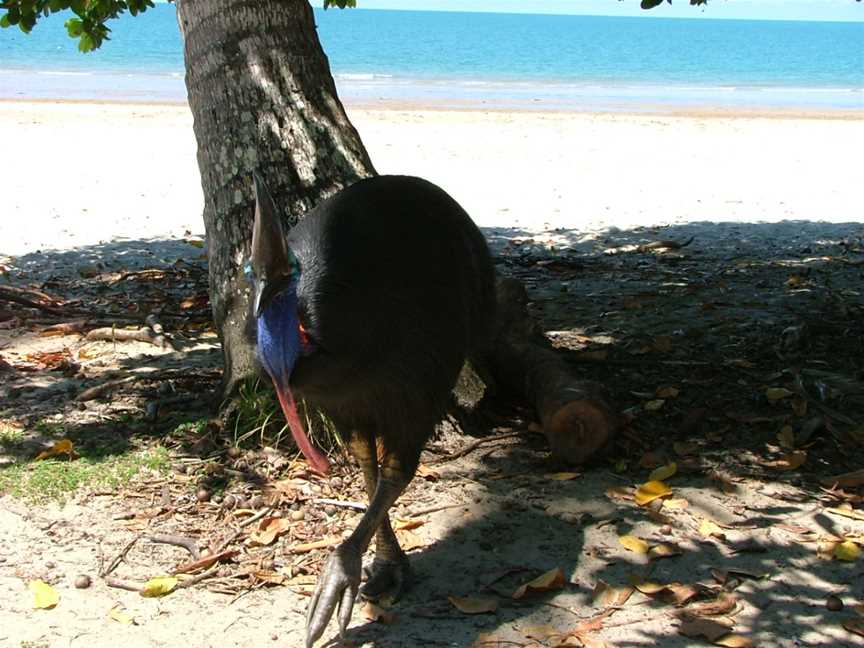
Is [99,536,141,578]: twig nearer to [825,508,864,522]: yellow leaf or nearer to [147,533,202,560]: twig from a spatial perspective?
[147,533,202,560]: twig

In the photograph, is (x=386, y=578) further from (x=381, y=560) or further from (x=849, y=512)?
(x=849, y=512)

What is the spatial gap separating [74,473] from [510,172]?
399 inches

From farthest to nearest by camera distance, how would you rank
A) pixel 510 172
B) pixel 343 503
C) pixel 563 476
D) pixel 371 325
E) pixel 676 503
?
pixel 510 172 < pixel 563 476 < pixel 343 503 < pixel 676 503 < pixel 371 325

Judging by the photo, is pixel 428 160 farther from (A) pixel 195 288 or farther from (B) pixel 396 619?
(B) pixel 396 619

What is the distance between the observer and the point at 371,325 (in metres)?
3.18

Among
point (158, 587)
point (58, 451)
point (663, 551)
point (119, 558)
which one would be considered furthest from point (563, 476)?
point (58, 451)

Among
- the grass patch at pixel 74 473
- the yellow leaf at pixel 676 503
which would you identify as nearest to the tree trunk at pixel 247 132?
the grass patch at pixel 74 473

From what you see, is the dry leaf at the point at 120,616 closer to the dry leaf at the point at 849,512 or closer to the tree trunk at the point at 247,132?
the tree trunk at the point at 247,132

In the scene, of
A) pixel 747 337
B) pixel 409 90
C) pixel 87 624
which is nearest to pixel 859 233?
pixel 747 337

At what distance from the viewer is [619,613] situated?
352 centimetres

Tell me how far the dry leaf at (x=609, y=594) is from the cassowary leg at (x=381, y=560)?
0.72m

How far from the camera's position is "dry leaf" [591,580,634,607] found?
141 inches

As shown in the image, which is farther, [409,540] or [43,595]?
[409,540]

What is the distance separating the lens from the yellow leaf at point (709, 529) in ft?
13.1
